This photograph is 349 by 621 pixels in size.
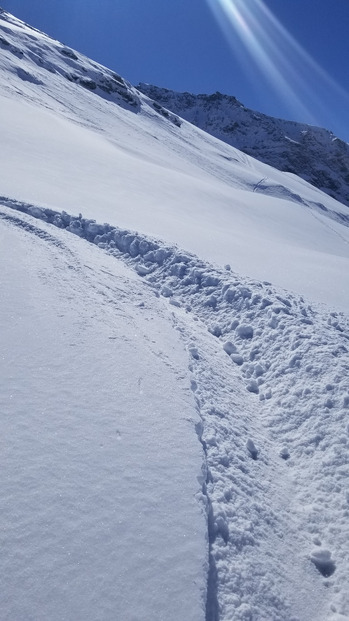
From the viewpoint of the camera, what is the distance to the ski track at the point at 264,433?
2.95 m

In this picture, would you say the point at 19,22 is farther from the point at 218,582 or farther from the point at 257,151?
the point at 257,151

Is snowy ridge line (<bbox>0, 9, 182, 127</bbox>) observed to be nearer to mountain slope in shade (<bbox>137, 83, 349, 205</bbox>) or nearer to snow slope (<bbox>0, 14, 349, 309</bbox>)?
snow slope (<bbox>0, 14, 349, 309</bbox>)

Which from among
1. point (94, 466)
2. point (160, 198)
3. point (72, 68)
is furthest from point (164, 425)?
point (72, 68)

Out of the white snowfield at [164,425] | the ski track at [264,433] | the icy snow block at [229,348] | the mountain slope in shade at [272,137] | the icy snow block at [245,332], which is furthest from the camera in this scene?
the mountain slope in shade at [272,137]

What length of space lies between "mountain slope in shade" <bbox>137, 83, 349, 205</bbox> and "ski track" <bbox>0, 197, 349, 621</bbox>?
150 m

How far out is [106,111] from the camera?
45.0 m

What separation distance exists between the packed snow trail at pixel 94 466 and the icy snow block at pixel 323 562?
0.96 meters

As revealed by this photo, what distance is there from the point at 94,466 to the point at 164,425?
853mm

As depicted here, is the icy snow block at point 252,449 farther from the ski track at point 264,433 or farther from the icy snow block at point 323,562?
the icy snow block at point 323,562

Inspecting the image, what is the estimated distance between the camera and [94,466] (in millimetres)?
3197

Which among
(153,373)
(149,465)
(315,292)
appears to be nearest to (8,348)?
(153,373)

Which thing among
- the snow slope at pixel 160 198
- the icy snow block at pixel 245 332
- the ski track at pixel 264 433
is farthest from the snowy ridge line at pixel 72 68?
the icy snow block at pixel 245 332

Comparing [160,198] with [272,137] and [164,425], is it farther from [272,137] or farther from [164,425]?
[272,137]

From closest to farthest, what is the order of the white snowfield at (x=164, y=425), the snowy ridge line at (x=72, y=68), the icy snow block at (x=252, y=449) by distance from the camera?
the white snowfield at (x=164, y=425) → the icy snow block at (x=252, y=449) → the snowy ridge line at (x=72, y=68)
